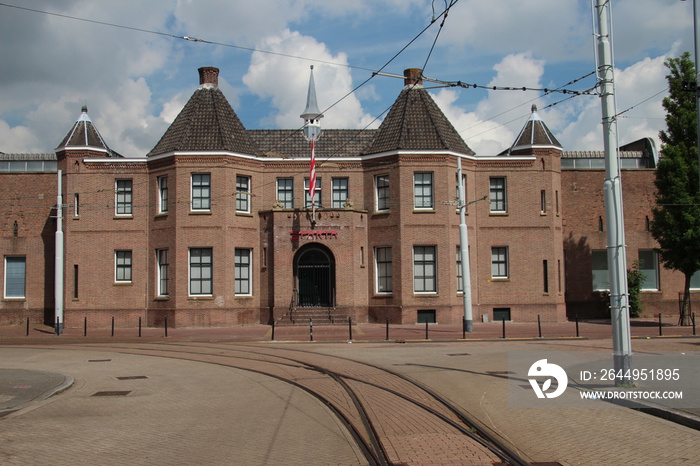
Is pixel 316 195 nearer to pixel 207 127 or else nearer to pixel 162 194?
pixel 207 127

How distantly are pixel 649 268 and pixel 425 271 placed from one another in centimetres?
1374

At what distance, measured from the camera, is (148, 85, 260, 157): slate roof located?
33.3 m

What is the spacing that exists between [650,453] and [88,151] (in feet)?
103

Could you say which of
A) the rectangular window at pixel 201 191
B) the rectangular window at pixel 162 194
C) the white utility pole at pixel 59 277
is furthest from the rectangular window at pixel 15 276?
the rectangular window at pixel 201 191

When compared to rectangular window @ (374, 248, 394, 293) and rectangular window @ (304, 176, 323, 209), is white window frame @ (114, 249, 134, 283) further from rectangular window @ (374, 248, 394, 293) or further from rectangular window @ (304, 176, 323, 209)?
rectangular window @ (374, 248, 394, 293)

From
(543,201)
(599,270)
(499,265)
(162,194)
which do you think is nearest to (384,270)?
(499,265)

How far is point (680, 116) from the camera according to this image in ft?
98.0

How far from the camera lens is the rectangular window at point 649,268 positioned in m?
37.7

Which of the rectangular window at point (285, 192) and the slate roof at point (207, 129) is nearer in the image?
the slate roof at point (207, 129)

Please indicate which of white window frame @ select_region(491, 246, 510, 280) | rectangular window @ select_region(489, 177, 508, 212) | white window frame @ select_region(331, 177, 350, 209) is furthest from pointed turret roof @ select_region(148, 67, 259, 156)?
white window frame @ select_region(491, 246, 510, 280)

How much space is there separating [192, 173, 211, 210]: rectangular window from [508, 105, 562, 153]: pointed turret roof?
15.9m

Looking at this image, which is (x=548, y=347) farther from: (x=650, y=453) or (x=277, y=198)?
(x=277, y=198)

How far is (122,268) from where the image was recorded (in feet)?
111

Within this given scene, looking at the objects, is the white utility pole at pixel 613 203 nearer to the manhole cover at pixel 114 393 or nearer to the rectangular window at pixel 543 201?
the manhole cover at pixel 114 393
